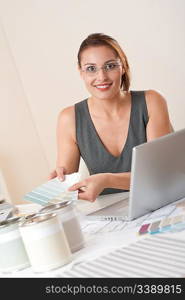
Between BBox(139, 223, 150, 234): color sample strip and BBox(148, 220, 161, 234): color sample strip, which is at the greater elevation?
BBox(148, 220, 161, 234): color sample strip

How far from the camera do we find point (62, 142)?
2.71 metres

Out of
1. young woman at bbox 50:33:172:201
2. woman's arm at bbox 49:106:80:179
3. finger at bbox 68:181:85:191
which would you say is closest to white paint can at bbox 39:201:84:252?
finger at bbox 68:181:85:191

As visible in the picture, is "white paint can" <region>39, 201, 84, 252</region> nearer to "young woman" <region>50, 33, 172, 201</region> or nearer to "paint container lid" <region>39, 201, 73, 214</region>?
"paint container lid" <region>39, 201, 73, 214</region>

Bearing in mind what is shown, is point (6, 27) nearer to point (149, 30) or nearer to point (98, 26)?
point (98, 26)

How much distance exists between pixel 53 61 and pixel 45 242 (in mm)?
A: 3649

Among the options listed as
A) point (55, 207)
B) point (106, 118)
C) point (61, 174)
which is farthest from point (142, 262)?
point (106, 118)

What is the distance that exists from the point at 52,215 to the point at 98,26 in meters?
3.38

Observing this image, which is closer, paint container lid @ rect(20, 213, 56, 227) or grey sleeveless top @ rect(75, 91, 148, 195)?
paint container lid @ rect(20, 213, 56, 227)

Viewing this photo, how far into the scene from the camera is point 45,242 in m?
1.21

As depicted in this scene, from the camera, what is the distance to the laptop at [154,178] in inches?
58.4

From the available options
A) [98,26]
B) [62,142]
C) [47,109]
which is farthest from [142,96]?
[47,109]

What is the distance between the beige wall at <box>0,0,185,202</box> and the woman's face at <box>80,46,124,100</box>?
5.73 feet

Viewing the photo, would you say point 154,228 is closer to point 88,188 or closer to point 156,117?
point 88,188

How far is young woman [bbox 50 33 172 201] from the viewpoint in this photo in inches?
97.5
